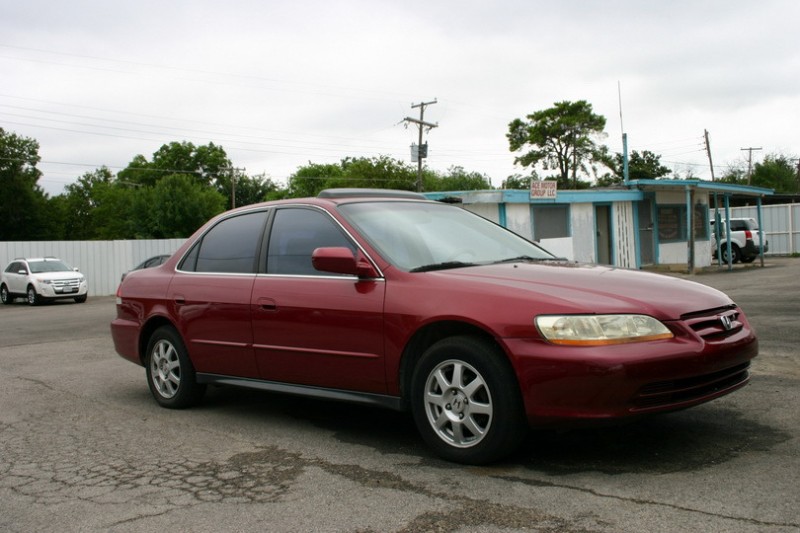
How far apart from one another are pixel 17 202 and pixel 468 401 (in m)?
64.0

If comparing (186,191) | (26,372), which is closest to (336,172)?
(186,191)

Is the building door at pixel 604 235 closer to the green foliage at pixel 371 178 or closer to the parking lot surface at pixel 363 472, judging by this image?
the parking lot surface at pixel 363 472

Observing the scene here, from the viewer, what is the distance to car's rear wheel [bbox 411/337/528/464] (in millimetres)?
4301

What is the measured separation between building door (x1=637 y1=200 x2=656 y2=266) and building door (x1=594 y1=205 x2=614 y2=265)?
1.30 meters

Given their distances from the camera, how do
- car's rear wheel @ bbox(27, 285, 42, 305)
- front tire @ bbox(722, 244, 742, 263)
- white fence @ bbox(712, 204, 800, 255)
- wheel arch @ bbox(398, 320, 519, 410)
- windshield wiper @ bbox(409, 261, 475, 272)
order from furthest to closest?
white fence @ bbox(712, 204, 800, 255) < front tire @ bbox(722, 244, 742, 263) < car's rear wheel @ bbox(27, 285, 42, 305) < windshield wiper @ bbox(409, 261, 475, 272) < wheel arch @ bbox(398, 320, 519, 410)

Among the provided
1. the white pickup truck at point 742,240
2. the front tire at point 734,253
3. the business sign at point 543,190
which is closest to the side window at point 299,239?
the business sign at point 543,190

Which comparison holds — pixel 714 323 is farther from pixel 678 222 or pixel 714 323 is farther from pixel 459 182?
pixel 459 182

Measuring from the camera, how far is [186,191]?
6188 cm

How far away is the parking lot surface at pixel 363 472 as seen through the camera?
12.1ft

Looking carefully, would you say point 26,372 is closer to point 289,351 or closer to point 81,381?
point 81,381

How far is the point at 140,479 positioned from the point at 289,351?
51.9 inches

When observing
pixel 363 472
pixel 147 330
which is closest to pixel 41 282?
pixel 147 330

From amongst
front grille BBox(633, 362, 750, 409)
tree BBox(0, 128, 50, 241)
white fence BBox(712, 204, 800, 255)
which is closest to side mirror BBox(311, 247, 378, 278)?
front grille BBox(633, 362, 750, 409)

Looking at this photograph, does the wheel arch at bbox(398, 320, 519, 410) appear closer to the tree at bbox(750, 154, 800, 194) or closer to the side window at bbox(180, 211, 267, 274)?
the side window at bbox(180, 211, 267, 274)
